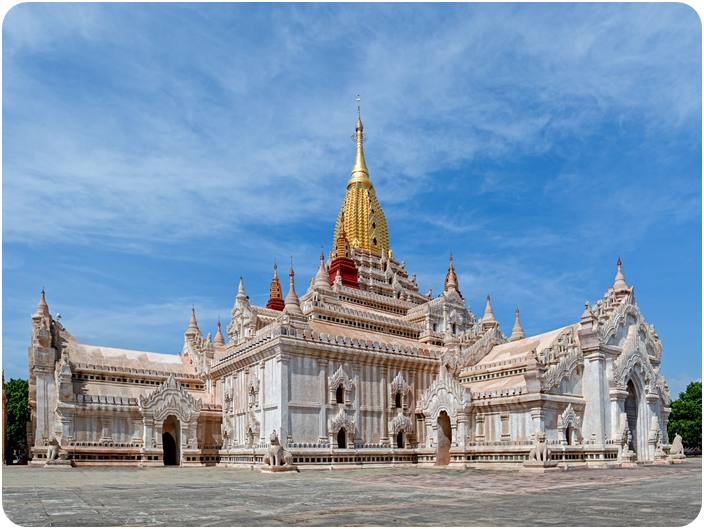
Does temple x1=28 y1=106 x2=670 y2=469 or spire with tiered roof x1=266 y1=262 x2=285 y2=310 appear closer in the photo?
temple x1=28 y1=106 x2=670 y2=469

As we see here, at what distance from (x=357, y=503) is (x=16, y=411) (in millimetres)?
72781

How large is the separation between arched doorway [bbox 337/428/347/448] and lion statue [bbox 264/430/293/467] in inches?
237

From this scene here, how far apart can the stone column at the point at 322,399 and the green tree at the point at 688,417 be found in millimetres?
55578

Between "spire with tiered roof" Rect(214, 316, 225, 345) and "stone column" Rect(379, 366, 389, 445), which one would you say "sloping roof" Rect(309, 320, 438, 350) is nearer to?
"stone column" Rect(379, 366, 389, 445)

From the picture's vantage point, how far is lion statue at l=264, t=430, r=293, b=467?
142ft

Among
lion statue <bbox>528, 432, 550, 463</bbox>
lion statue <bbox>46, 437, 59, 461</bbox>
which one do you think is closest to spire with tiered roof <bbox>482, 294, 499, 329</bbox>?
lion statue <bbox>528, 432, 550, 463</bbox>

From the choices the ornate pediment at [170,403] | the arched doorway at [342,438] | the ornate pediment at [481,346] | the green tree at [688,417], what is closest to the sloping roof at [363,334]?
the ornate pediment at [481,346]

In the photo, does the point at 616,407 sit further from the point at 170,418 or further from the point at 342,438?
the point at 170,418

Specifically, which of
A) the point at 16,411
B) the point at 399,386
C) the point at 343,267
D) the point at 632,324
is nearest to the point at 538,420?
the point at 399,386

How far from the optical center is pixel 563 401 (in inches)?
1831

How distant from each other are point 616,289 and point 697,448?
49.5 metres

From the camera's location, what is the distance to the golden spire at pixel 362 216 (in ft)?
265

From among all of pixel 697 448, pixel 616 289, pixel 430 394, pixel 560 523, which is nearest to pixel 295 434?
pixel 430 394

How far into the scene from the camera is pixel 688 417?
87500 mm
